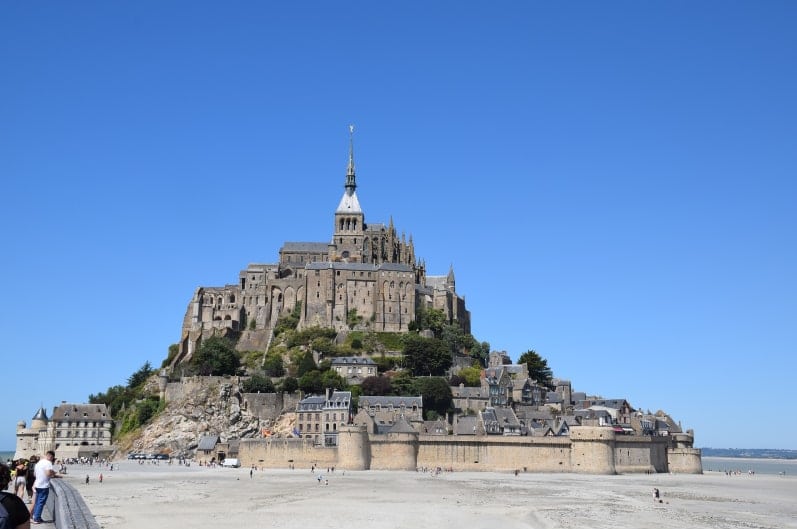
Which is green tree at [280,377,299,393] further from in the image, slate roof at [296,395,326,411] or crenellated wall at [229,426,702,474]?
crenellated wall at [229,426,702,474]

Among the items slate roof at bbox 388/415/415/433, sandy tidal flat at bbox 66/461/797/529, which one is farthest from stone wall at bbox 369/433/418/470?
Result: sandy tidal flat at bbox 66/461/797/529

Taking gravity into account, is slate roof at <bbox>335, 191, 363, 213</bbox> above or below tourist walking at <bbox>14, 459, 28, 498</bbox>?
above

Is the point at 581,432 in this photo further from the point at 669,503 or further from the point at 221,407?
the point at 221,407

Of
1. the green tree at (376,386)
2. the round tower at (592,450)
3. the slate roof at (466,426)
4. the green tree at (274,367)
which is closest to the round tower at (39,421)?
the green tree at (274,367)

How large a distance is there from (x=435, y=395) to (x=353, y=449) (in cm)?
1287

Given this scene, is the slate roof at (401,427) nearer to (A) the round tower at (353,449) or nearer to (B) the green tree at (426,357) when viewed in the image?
(A) the round tower at (353,449)

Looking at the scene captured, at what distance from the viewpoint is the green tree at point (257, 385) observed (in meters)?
77.8

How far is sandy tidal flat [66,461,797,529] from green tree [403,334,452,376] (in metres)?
19.5

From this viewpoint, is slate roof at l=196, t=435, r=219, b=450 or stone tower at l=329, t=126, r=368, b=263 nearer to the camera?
slate roof at l=196, t=435, r=219, b=450

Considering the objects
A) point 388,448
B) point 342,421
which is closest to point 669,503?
point 388,448

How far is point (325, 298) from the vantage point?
91812 millimetres

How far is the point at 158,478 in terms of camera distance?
54500mm

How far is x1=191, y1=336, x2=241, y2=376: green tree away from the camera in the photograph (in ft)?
267

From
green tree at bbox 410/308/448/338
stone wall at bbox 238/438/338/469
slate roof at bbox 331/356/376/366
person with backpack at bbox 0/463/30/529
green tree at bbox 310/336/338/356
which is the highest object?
green tree at bbox 410/308/448/338
